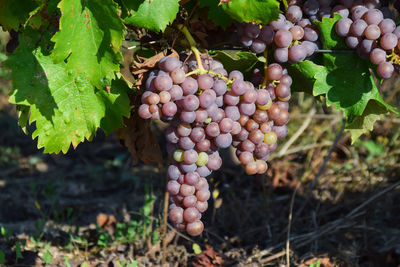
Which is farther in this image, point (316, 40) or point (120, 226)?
point (120, 226)

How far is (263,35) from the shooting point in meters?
1.28

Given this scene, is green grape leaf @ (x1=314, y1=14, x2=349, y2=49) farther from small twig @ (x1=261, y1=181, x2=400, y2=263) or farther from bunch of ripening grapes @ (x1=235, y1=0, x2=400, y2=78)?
small twig @ (x1=261, y1=181, x2=400, y2=263)

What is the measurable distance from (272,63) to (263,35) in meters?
0.11

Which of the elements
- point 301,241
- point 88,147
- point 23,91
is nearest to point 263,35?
point 23,91

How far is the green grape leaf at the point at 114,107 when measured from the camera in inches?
51.5

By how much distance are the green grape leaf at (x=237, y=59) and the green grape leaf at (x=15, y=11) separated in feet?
1.72

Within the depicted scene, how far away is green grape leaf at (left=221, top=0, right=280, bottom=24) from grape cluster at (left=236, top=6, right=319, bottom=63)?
0.26 ft

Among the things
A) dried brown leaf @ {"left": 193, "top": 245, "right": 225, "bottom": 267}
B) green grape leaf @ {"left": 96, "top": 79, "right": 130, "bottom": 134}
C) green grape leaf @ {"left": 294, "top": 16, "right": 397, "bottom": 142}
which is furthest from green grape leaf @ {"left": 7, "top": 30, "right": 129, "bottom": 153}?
dried brown leaf @ {"left": 193, "top": 245, "right": 225, "bottom": 267}

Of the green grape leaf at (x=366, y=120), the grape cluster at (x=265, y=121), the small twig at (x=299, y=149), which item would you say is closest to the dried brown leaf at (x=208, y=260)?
the grape cluster at (x=265, y=121)

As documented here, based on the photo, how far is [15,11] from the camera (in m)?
1.26

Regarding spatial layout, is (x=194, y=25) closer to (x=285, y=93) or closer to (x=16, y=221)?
(x=285, y=93)

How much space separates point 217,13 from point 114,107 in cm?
39

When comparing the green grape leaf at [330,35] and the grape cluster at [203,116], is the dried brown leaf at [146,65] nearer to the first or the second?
the grape cluster at [203,116]

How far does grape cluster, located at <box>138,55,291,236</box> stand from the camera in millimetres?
1215
